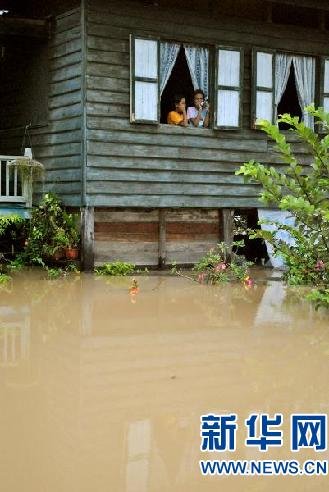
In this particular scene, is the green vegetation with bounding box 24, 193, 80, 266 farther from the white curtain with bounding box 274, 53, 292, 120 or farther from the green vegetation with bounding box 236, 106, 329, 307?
the white curtain with bounding box 274, 53, 292, 120

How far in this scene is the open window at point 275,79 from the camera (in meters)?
11.9

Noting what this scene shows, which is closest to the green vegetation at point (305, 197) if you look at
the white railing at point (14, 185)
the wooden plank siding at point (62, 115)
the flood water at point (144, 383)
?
the flood water at point (144, 383)

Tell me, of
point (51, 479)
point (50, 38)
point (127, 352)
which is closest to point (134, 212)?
point (50, 38)

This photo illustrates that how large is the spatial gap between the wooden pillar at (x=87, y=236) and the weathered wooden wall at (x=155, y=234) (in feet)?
0.64

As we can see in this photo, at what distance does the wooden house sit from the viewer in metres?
10.7

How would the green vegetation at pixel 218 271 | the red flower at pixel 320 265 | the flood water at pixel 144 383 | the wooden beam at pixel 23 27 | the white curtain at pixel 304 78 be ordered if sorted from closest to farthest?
the flood water at pixel 144 383 → the red flower at pixel 320 265 → the green vegetation at pixel 218 271 → the wooden beam at pixel 23 27 → the white curtain at pixel 304 78

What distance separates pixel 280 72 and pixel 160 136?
2741 millimetres

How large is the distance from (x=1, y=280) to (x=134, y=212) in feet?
9.54

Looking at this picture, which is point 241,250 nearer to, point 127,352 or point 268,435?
point 127,352

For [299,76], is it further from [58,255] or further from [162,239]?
[58,255]

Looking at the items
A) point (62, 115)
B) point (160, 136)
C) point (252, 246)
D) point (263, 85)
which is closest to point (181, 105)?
point (160, 136)

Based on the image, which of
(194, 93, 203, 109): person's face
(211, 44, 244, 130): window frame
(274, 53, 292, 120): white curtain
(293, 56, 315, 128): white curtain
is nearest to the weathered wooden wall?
(211, 44, 244, 130): window frame

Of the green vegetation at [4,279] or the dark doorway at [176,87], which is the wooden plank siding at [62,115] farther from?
the dark doorway at [176,87]

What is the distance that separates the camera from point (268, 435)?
3.70 m
